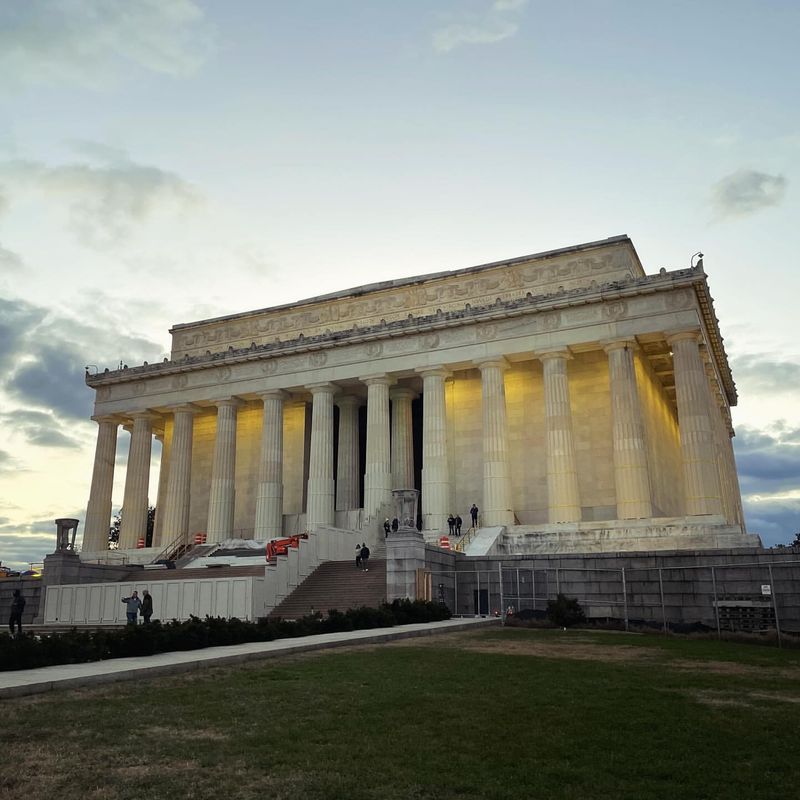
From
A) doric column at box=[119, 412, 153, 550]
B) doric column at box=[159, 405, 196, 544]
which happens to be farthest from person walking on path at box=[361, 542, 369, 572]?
doric column at box=[119, 412, 153, 550]

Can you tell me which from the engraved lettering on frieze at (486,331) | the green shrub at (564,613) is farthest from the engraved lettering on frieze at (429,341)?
the green shrub at (564,613)

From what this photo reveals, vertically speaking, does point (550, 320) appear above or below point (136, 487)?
above

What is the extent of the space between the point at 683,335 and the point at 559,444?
925 cm

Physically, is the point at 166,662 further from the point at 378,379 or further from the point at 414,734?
the point at 378,379

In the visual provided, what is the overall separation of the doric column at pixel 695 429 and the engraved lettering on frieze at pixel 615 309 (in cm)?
305

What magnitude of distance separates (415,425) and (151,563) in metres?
21.2

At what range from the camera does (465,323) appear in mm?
50562

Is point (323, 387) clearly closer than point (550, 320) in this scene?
No

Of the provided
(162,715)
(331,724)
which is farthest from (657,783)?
(162,715)

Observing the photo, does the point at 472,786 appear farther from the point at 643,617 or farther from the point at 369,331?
the point at 369,331

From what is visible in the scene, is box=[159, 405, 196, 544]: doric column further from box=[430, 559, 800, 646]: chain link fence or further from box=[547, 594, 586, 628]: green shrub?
box=[547, 594, 586, 628]: green shrub

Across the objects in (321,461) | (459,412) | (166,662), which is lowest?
(166,662)

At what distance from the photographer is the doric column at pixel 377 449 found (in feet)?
167

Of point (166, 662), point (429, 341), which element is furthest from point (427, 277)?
point (166, 662)
